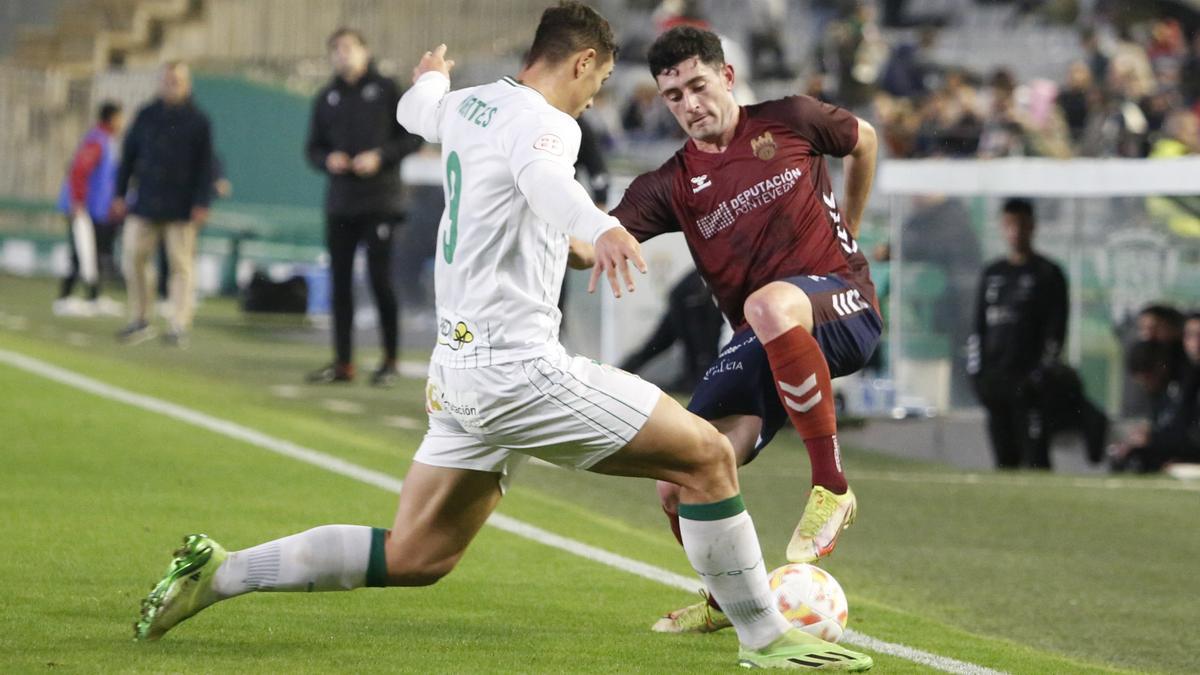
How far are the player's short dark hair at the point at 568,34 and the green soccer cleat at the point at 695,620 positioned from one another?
1.92m

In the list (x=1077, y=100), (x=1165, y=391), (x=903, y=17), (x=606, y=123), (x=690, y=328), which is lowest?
(x=1165, y=391)

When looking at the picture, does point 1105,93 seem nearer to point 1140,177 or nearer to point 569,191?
point 1140,177

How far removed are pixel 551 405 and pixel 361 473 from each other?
5.16 metres

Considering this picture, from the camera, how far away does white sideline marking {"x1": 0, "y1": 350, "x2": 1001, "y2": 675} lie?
6258 mm

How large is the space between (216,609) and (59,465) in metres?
3.82

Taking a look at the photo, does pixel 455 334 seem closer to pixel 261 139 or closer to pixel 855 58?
pixel 855 58

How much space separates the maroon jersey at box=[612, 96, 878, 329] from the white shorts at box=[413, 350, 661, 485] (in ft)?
4.56

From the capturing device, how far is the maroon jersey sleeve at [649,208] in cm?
676

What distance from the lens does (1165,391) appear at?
520 inches

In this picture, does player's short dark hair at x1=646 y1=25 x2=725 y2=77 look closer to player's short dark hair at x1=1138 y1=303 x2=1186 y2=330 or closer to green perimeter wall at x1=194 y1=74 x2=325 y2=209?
player's short dark hair at x1=1138 y1=303 x2=1186 y2=330

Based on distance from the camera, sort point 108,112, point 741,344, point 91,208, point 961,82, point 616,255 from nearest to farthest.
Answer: point 616,255 → point 741,344 → point 961,82 → point 108,112 → point 91,208

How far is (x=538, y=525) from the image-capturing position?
29.6ft

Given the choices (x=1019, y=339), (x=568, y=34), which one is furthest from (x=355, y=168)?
(x=568, y=34)

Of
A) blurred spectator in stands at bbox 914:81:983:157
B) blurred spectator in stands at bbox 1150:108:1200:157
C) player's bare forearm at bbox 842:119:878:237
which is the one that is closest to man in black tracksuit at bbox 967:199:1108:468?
blurred spectator in stands at bbox 1150:108:1200:157
